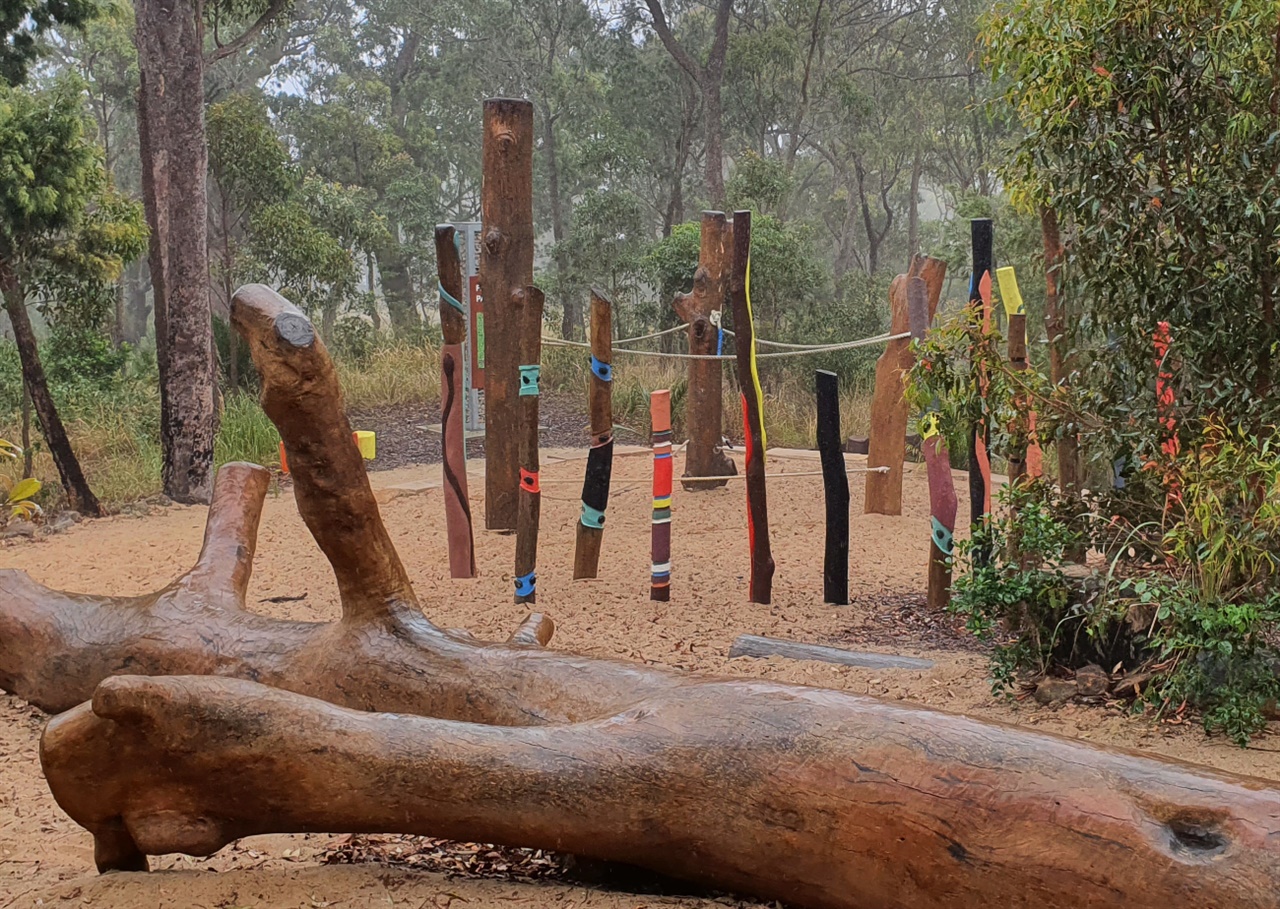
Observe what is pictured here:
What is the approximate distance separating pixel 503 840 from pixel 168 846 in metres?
0.68

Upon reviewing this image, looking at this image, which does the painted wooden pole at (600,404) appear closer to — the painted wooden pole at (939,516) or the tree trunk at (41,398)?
the painted wooden pole at (939,516)

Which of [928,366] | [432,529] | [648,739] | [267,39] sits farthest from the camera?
[267,39]

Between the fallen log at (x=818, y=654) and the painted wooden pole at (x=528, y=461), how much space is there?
1.21 m

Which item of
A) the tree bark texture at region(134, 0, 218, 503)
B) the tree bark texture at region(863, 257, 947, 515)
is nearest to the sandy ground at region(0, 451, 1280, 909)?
the tree bark texture at region(863, 257, 947, 515)

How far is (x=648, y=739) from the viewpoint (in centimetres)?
215

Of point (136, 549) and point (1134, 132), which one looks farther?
point (136, 549)

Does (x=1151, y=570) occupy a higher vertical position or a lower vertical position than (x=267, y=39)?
lower

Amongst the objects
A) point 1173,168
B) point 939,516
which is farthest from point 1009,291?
point 1173,168

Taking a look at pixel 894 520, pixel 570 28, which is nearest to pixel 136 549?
pixel 894 520

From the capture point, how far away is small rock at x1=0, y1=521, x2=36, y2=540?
7629 mm

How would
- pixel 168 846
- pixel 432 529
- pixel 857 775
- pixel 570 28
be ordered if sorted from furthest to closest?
1. pixel 570 28
2. pixel 432 529
3. pixel 168 846
4. pixel 857 775

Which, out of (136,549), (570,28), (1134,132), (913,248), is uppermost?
(570,28)

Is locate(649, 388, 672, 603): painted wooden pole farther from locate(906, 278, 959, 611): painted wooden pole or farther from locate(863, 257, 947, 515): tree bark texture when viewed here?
locate(863, 257, 947, 515): tree bark texture

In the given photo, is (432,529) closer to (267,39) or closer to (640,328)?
(640,328)
